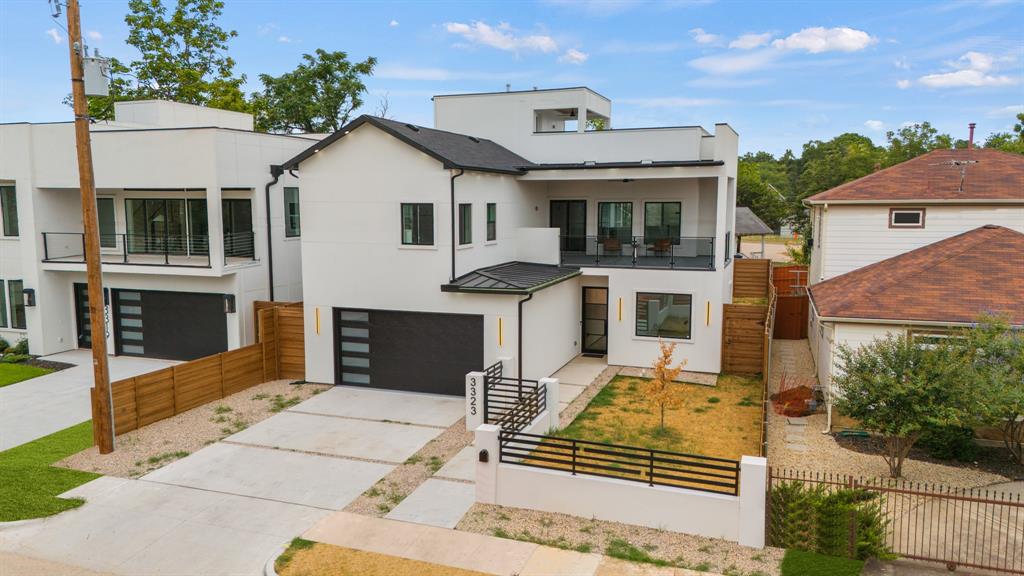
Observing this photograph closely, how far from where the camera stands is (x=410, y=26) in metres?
37.2

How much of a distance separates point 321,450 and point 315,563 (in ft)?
15.2

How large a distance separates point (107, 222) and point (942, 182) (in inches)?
1022

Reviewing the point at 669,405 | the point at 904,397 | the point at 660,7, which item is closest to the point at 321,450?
the point at 669,405

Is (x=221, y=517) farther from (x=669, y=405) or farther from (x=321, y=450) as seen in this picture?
(x=669, y=405)

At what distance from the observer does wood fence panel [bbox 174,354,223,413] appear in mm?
15898

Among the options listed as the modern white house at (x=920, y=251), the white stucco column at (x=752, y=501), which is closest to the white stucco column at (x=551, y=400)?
the white stucco column at (x=752, y=501)

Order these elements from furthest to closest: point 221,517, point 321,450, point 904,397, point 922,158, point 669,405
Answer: point 922,158 < point 669,405 < point 321,450 < point 904,397 < point 221,517

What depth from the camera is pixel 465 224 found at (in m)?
17.8

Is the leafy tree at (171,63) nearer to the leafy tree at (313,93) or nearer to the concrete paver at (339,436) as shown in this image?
the leafy tree at (313,93)

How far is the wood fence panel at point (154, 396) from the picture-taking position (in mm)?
14867

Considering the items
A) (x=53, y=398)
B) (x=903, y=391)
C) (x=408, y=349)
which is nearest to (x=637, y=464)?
(x=903, y=391)

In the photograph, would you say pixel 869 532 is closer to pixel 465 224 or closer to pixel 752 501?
pixel 752 501

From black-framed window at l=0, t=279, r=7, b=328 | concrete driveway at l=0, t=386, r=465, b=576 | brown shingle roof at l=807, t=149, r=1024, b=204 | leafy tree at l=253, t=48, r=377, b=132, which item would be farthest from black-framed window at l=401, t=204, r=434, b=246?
leafy tree at l=253, t=48, r=377, b=132

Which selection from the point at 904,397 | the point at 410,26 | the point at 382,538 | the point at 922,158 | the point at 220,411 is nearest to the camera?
the point at 382,538
